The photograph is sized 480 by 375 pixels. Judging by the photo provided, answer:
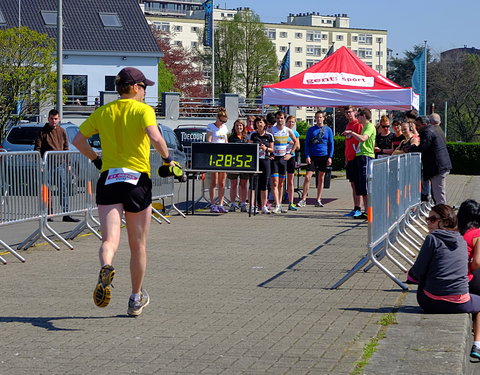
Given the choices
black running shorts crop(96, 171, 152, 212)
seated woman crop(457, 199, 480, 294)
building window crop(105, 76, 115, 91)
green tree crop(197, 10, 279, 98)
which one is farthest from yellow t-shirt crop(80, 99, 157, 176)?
green tree crop(197, 10, 279, 98)

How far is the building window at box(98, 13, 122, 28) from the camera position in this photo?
61906mm

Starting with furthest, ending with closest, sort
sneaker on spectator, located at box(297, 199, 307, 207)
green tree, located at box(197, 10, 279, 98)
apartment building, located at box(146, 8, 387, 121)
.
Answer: apartment building, located at box(146, 8, 387, 121) → green tree, located at box(197, 10, 279, 98) → sneaker on spectator, located at box(297, 199, 307, 207)

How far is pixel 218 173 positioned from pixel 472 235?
10.0m

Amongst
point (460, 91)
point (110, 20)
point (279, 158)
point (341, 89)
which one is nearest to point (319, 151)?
point (279, 158)

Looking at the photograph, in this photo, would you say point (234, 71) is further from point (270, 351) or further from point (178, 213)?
point (270, 351)

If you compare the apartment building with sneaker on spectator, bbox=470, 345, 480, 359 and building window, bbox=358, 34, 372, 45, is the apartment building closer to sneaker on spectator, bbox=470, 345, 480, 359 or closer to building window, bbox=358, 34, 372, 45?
building window, bbox=358, 34, 372, 45

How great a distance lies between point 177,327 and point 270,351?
3.47 feet

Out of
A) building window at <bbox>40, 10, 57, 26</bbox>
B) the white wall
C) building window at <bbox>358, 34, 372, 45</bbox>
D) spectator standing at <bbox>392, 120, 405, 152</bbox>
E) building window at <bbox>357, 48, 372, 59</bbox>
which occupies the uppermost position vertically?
building window at <bbox>358, 34, 372, 45</bbox>

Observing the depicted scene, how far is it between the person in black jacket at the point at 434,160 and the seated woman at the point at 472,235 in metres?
7.50

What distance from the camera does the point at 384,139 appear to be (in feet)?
64.5

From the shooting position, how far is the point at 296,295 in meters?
8.86

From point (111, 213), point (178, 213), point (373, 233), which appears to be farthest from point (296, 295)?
point (178, 213)

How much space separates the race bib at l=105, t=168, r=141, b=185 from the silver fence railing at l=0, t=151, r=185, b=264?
12.8ft

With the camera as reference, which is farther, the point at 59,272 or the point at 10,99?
the point at 10,99
